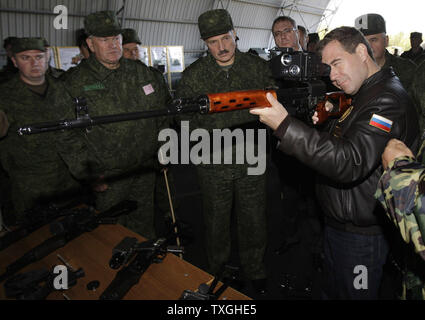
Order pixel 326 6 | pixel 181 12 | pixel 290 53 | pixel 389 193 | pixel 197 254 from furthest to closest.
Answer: pixel 326 6
pixel 181 12
pixel 197 254
pixel 290 53
pixel 389 193

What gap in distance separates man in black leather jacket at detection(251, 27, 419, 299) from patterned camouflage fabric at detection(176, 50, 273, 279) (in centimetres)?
94

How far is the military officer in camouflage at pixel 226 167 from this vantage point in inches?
112

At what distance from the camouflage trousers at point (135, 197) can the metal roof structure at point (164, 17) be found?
9.59 metres

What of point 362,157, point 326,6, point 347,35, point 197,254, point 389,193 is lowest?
point 197,254

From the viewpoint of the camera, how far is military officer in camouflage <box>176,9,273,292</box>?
2.86 m

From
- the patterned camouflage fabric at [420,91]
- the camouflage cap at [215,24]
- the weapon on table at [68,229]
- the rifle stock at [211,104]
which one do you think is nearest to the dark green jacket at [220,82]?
the camouflage cap at [215,24]

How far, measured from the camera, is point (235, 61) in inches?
117

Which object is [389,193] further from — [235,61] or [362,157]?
[235,61]

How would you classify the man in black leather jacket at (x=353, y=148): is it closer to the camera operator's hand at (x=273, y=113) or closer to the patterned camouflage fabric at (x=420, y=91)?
the camera operator's hand at (x=273, y=113)

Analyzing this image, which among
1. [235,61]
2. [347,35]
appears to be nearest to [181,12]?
[235,61]

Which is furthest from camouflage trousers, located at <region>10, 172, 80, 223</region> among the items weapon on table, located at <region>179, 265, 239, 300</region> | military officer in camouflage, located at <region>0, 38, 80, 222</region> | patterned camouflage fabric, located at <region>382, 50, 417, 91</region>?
patterned camouflage fabric, located at <region>382, 50, 417, 91</region>

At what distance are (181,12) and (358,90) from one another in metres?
14.5
